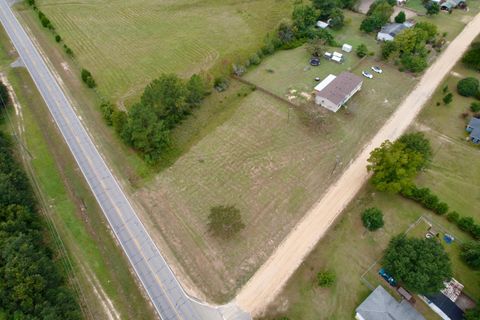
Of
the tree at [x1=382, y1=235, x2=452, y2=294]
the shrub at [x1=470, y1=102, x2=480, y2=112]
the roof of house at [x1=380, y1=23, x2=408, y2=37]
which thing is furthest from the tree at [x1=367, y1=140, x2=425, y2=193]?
the roof of house at [x1=380, y1=23, x2=408, y2=37]

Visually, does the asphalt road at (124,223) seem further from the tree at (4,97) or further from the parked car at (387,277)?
the parked car at (387,277)

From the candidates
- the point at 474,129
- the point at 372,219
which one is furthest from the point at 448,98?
the point at 372,219

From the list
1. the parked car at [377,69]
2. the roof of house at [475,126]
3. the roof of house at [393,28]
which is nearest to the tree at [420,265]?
the roof of house at [475,126]

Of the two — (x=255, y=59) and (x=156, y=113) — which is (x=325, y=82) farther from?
(x=156, y=113)

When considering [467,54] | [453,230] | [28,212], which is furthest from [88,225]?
[467,54]

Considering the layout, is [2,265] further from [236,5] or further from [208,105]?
[236,5]
